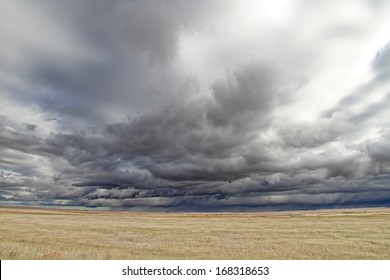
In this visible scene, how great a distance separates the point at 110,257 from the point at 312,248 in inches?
757

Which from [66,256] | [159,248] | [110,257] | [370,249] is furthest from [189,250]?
[370,249]

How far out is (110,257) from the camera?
2680 cm

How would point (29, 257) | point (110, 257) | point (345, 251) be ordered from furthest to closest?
point (345, 251) < point (110, 257) < point (29, 257)

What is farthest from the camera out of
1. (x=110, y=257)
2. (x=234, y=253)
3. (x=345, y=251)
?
(x=345, y=251)

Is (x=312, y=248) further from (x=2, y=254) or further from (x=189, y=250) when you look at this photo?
(x=2, y=254)
